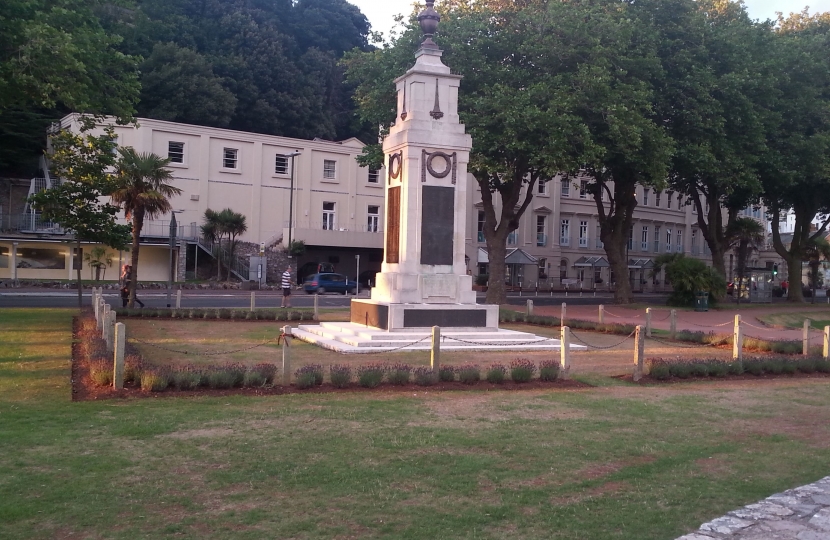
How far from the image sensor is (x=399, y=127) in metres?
20.7

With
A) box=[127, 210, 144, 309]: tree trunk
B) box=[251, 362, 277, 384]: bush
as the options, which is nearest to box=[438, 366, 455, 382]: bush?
box=[251, 362, 277, 384]: bush

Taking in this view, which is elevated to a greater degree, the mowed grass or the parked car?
the parked car

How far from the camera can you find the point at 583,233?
6750cm

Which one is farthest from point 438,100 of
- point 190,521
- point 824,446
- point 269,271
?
point 269,271

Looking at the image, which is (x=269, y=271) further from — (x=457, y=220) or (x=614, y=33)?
(x=457, y=220)

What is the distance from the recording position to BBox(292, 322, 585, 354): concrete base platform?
17734 mm

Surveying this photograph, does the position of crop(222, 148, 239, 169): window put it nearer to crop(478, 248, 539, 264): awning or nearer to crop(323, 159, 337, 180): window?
crop(323, 159, 337, 180): window

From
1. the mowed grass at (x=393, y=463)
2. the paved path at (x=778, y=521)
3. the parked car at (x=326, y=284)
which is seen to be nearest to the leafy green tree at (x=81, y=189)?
the mowed grass at (x=393, y=463)

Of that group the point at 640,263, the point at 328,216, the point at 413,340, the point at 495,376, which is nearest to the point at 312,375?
the point at 495,376

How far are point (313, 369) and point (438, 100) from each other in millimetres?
10418

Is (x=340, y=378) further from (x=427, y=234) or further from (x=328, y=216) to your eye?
(x=328, y=216)

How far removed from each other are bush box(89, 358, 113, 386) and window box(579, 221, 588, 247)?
191 ft

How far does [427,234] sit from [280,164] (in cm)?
3725

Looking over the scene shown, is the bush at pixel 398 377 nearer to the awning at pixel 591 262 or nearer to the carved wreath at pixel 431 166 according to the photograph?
the carved wreath at pixel 431 166
